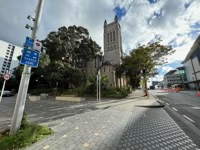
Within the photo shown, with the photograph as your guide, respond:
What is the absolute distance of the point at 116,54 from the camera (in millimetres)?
50469

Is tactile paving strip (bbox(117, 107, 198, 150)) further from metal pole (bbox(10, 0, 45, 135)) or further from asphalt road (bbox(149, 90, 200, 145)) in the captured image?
metal pole (bbox(10, 0, 45, 135))

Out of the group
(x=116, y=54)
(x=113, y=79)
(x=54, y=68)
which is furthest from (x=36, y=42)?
(x=116, y=54)

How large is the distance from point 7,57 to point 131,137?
3407 inches

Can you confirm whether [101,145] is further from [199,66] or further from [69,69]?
[199,66]

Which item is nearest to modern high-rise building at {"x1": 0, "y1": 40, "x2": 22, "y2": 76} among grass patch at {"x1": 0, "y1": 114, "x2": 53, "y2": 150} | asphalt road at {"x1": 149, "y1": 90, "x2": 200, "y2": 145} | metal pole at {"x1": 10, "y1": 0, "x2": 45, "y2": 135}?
metal pole at {"x1": 10, "y1": 0, "x2": 45, "y2": 135}

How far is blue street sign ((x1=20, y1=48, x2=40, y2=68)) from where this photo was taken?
3.47 meters

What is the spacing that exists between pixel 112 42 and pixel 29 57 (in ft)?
171

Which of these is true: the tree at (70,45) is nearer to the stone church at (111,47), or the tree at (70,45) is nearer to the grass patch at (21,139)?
the stone church at (111,47)

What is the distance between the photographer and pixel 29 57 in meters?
3.59

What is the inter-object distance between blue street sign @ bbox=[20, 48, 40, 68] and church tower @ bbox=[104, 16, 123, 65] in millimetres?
46724

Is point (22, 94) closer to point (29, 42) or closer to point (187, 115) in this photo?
point (29, 42)

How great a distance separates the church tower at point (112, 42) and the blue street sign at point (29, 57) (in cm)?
4672

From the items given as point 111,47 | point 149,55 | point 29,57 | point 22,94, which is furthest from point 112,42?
point 22,94

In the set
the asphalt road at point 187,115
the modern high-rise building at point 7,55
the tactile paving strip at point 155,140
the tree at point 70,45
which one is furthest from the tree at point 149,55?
the modern high-rise building at point 7,55
